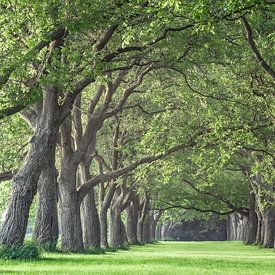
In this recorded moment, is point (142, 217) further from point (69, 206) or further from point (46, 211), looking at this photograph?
point (46, 211)

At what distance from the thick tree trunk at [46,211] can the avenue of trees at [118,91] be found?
0.05 m

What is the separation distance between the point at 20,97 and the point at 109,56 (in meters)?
3.72

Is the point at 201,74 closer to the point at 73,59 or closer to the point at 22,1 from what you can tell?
the point at 73,59

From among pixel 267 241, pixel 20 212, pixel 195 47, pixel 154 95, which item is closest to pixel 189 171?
pixel 267 241

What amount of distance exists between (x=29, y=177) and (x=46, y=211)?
19.4ft

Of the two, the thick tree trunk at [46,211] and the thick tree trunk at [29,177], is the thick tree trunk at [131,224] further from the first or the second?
the thick tree trunk at [29,177]

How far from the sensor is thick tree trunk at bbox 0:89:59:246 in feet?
69.4

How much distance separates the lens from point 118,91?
120 ft

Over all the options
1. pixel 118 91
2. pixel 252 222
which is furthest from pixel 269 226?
pixel 118 91

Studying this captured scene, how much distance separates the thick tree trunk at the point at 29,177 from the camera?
2114 centimetres

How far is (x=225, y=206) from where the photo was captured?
226 feet

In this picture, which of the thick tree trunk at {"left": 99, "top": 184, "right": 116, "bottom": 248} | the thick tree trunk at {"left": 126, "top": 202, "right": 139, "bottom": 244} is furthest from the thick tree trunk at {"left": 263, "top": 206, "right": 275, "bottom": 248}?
the thick tree trunk at {"left": 99, "top": 184, "right": 116, "bottom": 248}

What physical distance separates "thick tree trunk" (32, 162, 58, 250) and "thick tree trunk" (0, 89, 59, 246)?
459 cm

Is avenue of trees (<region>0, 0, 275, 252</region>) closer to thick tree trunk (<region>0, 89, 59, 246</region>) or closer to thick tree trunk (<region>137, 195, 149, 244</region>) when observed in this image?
thick tree trunk (<region>0, 89, 59, 246</region>)
